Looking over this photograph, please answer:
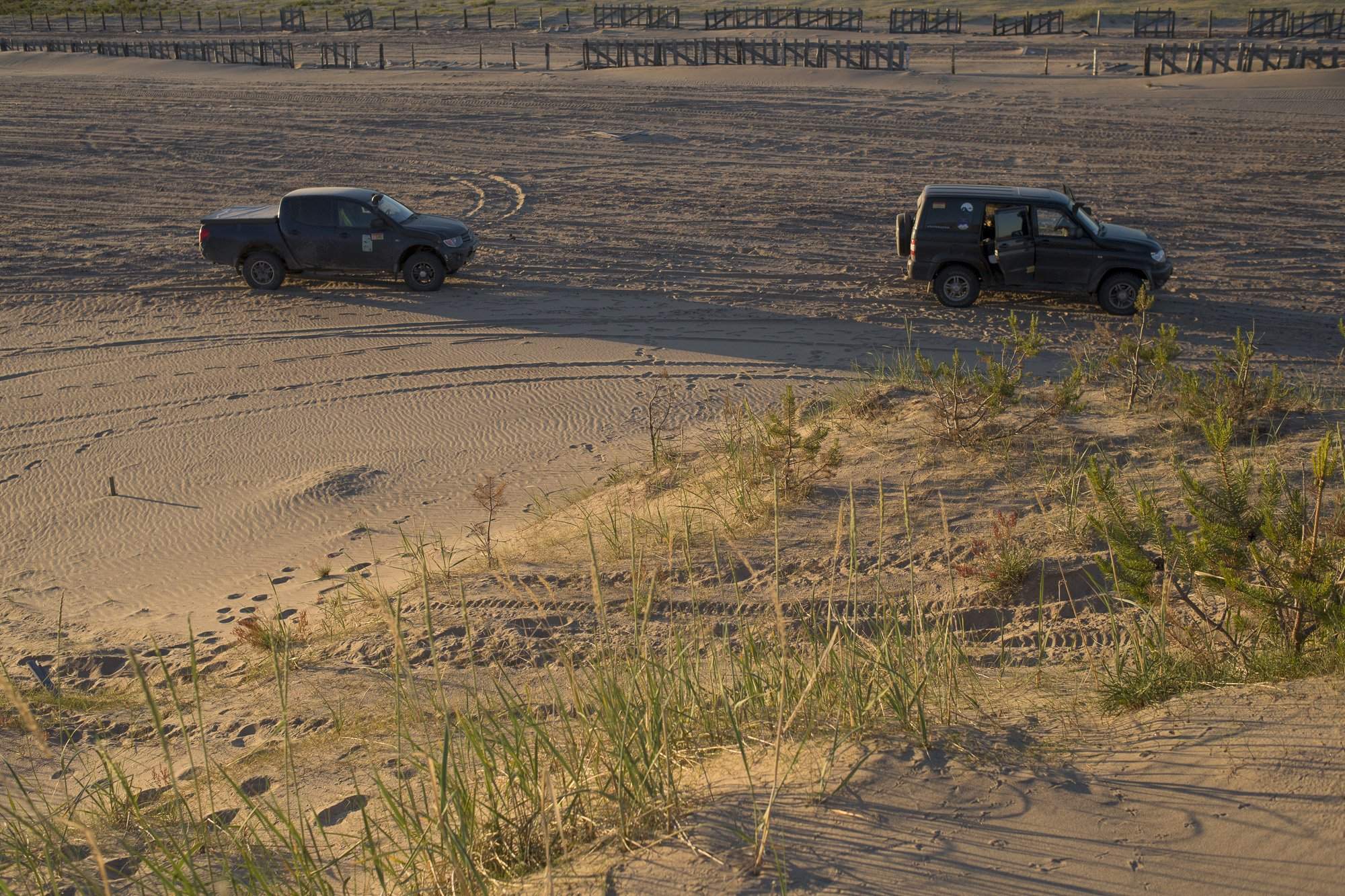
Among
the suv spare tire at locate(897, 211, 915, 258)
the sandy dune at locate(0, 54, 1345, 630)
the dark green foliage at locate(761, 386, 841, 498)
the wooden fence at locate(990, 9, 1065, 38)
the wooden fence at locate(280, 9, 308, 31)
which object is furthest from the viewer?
the wooden fence at locate(280, 9, 308, 31)

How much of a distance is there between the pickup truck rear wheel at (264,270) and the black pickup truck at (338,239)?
0.05 feet

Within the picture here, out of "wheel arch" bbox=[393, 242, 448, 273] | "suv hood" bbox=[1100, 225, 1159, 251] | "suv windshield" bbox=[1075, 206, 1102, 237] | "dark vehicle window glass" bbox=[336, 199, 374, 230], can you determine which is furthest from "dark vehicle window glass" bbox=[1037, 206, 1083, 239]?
"dark vehicle window glass" bbox=[336, 199, 374, 230]

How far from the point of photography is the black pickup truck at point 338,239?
17484mm

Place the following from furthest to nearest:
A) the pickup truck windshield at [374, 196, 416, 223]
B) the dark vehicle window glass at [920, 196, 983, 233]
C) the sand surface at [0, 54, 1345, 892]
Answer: the pickup truck windshield at [374, 196, 416, 223] → the dark vehicle window glass at [920, 196, 983, 233] → the sand surface at [0, 54, 1345, 892]

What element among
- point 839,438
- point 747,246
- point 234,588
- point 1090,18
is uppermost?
point 1090,18

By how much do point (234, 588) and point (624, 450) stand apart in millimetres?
4305

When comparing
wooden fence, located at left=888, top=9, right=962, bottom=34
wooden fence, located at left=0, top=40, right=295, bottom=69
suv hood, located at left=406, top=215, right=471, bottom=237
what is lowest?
suv hood, located at left=406, top=215, right=471, bottom=237

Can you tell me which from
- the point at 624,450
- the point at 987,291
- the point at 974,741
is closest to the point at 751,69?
the point at 987,291

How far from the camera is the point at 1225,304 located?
16375mm

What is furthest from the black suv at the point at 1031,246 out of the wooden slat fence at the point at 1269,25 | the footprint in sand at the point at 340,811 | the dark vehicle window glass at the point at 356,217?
the wooden slat fence at the point at 1269,25

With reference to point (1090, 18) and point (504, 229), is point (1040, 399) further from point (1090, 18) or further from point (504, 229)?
point (1090, 18)

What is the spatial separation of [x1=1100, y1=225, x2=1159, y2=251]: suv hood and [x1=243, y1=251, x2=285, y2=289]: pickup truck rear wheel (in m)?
12.4

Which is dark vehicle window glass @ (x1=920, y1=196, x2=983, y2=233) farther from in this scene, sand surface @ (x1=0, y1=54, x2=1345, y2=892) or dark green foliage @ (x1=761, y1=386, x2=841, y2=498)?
dark green foliage @ (x1=761, y1=386, x2=841, y2=498)

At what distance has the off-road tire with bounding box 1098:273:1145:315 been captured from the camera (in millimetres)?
15945
